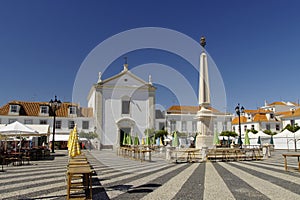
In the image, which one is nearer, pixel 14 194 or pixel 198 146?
pixel 14 194

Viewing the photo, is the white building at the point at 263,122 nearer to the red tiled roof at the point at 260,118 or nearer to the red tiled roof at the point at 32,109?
the red tiled roof at the point at 260,118

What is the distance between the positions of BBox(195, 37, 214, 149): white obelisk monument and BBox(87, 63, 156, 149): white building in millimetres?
21832

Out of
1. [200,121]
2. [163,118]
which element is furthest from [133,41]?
[163,118]

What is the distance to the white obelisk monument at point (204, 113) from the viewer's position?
2055 centimetres

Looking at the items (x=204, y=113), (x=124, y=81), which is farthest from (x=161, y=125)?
(x=204, y=113)

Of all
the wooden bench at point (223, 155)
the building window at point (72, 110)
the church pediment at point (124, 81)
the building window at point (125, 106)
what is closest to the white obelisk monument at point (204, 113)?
the wooden bench at point (223, 155)

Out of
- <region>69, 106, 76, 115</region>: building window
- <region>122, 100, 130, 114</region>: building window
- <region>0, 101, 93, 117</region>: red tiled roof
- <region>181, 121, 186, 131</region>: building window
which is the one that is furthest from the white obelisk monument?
<region>181, 121, 186, 131</region>: building window

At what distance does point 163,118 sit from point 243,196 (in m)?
44.8

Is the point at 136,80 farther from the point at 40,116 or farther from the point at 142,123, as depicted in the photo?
the point at 40,116

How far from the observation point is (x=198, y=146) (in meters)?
20.9

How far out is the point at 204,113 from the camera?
2061 centimetres

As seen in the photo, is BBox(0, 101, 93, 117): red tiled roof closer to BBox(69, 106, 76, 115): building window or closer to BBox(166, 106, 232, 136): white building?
BBox(69, 106, 76, 115): building window

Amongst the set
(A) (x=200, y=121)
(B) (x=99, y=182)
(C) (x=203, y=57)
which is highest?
(C) (x=203, y=57)

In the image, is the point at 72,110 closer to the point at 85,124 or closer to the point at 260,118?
the point at 85,124
